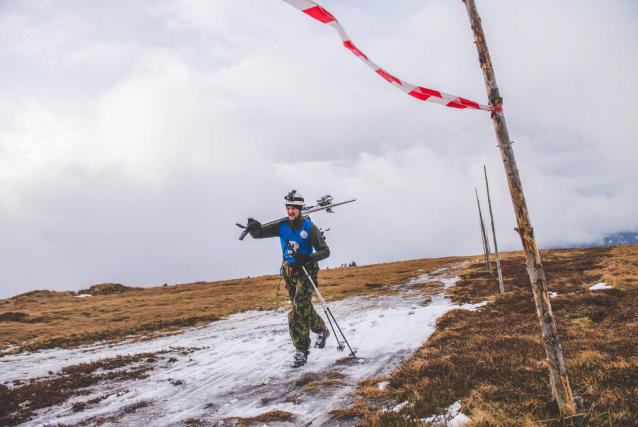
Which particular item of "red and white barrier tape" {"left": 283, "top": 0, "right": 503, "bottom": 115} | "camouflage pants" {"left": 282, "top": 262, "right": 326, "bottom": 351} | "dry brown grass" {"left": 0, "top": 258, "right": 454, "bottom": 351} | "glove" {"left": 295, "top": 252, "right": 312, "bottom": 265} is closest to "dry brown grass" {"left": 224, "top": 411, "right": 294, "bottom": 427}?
"camouflage pants" {"left": 282, "top": 262, "right": 326, "bottom": 351}

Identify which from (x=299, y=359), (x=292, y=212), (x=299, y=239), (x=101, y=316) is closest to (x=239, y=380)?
(x=299, y=359)

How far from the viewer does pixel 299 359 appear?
22.8 feet

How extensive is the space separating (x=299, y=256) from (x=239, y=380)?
9.07 ft

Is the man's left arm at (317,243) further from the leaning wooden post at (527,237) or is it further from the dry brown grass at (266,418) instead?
the leaning wooden post at (527,237)

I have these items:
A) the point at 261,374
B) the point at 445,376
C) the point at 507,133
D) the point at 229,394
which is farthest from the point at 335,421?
the point at 507,133

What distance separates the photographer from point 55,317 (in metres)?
25.9

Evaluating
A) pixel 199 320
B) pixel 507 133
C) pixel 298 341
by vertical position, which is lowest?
pixel 199 320

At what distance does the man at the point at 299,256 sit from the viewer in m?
7.24

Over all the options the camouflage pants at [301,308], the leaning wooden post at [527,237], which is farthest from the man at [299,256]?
the leaning wooden post at [527,237]

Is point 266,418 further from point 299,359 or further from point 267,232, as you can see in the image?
point 267,232

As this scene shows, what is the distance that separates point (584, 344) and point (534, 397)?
9.95 feet

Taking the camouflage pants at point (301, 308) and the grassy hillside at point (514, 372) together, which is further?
the camouflage pants at point (301, 308)

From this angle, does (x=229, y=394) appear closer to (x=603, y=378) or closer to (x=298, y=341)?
(x=298, y=341)

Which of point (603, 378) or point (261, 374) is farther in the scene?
point (261, 374)
